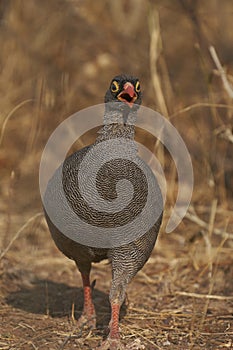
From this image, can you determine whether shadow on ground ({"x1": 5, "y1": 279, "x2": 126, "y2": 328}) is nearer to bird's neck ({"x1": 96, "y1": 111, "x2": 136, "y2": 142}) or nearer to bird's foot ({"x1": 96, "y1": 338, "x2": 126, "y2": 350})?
bird's foot ({"x1": 96, "y1": 338, "x2": 126, "y2": 350})

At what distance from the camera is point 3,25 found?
784 cm

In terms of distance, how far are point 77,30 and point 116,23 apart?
0.55 m

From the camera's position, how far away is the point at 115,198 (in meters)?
3.72

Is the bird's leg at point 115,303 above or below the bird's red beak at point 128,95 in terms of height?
below

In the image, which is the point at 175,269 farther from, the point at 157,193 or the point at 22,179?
the point at 22,179

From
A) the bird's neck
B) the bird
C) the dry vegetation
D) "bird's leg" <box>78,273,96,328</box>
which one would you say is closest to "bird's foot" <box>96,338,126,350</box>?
the bird

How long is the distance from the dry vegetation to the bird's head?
40.1 inches

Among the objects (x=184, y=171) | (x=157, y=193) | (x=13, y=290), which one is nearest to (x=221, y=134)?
(x=184, y=171)

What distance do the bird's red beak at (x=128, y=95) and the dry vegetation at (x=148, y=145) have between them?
3.65 feet

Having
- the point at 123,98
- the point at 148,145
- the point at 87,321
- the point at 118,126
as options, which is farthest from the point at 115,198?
the point at 148,145

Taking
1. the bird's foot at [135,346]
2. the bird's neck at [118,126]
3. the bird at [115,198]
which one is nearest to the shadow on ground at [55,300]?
the bird's foot at [135,346]

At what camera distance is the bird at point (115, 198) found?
12.3ft

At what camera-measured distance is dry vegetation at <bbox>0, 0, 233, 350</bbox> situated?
4.61m

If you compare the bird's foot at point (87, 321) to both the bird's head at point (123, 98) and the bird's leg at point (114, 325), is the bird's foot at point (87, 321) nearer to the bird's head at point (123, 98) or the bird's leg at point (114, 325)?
the bird's leg at point (114, 325)
